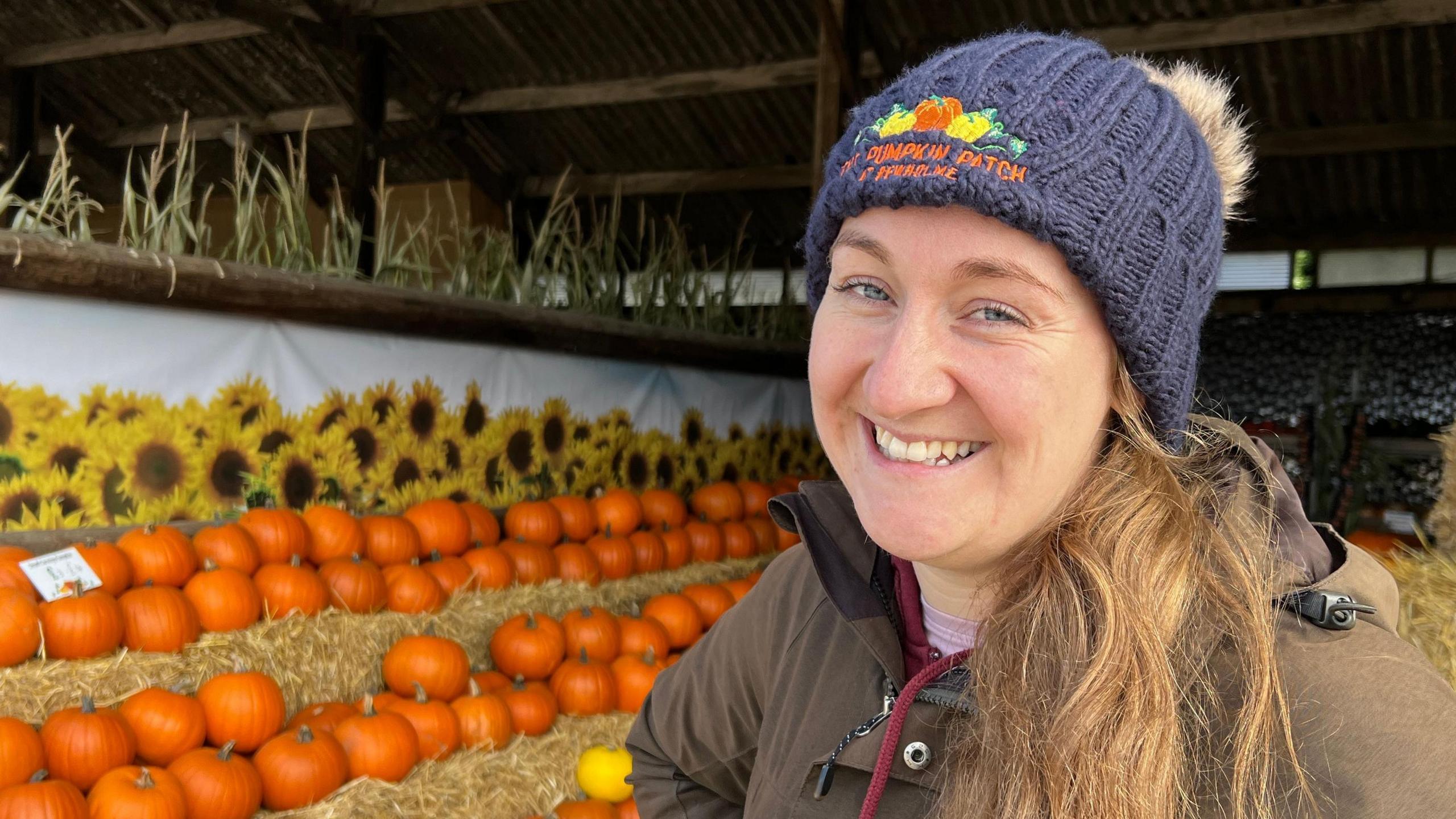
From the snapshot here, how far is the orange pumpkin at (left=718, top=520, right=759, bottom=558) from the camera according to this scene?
199 inches

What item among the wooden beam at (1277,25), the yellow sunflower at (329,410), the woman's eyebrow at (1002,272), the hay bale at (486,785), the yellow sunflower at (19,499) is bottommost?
the hay bale at (486,785)

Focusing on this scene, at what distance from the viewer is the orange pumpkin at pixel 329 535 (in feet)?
11.1

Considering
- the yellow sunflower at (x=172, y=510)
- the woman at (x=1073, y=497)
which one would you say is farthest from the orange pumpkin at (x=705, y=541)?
the woman at (x=1073, y=497)

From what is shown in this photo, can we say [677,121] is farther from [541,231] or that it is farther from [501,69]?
[541,231]

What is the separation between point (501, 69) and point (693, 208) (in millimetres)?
2182

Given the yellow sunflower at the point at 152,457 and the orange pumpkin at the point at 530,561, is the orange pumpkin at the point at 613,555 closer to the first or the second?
the orange pumpkin at the point at 530,561

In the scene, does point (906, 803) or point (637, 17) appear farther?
point (637, 17)

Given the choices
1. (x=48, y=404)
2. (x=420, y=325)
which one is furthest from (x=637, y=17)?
(x=48, y=404)

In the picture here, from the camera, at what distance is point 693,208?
9211 millimetres

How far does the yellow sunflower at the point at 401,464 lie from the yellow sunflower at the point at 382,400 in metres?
0.09

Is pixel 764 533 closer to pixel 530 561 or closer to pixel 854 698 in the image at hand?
pixel 530 561

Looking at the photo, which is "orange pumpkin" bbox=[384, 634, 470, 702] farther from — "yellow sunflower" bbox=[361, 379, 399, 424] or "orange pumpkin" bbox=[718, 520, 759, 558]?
"orange pumpkin" bbox=[718, 520, 759, 558]

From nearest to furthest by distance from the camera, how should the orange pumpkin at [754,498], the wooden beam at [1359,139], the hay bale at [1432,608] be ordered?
the hay bale at [1432,608] → the orange pumpkin at [754,498] → the wooden beam at [1359,139]

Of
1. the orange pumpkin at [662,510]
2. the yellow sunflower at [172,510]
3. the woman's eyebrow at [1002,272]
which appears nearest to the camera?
the woman's eyebrow at [1002,272]
